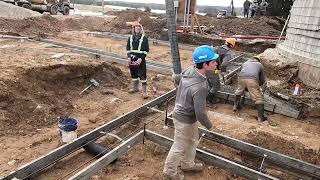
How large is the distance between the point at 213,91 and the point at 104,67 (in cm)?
322

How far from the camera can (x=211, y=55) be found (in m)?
3.55

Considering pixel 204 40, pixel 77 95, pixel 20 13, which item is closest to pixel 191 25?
pixel 204 40

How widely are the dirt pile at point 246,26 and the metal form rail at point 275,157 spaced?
1223cm

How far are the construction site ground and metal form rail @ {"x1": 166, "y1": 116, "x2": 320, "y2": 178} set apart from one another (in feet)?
0.54

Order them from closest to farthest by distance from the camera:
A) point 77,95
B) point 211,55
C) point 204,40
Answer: point 211,55, point 77,95, point 204,40

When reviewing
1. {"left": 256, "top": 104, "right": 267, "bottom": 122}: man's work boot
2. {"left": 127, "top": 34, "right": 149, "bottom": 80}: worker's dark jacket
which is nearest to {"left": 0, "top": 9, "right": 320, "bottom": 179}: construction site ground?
{"left": 256, "top": 104, "right": 267, "bottom": 122}: man's work boot

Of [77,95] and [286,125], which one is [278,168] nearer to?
[286,125]

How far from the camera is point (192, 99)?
3660 mm

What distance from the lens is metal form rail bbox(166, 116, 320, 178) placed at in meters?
4.42

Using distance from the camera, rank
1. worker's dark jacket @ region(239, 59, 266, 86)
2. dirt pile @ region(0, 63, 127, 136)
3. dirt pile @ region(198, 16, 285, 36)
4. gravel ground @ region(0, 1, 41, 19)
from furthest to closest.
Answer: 1. gravel ground @ region(0, 1, 41, 19)
2. dirt pile @ region(198, 16, 285, 36)
3. worker's dark jacket @ region(239, 59, 266, 86)
4. dirt pile @ region(0, 63, 127, 136)

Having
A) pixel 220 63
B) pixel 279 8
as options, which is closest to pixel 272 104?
pixel 220 63

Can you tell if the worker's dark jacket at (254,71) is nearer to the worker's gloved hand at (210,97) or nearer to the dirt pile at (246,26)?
the worker's gloved hand at (210,97)

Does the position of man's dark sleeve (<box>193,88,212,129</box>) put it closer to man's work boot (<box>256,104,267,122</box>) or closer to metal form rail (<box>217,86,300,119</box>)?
man's work boot (<box>256,104,267,122</box>)

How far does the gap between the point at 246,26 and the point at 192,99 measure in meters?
15.9
